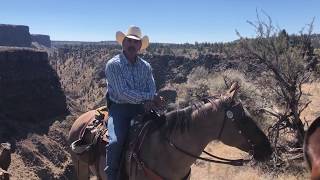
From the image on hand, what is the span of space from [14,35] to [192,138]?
106 metres

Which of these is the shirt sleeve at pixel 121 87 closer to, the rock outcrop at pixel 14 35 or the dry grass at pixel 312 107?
the dry grass at pixel 312 107

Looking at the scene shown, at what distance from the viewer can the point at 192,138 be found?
5.39 m

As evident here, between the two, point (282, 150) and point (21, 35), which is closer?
point (282, 150)

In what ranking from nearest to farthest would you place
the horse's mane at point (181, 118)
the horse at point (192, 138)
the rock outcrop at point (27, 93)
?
1. the horse at point (192, 138)
2. the horse's mane at point (181, 118)
3. the rock outcrop at point (27, 93)

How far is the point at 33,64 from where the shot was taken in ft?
141

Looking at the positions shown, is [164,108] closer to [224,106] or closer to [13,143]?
[224,106]

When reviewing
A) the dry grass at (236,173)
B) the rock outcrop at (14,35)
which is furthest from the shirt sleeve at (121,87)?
the rock outcrop at (14,35)

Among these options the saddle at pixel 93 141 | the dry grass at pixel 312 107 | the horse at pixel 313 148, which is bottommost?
the dry grass at pixel 312 107

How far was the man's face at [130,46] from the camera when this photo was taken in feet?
19.5

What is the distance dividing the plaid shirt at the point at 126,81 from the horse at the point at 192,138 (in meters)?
0.48

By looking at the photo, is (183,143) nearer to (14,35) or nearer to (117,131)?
(117,131)

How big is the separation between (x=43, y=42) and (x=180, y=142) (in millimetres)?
164376

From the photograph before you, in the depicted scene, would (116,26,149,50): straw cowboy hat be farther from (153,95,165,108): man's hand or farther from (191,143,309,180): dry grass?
(191,143,309,180): dry grass

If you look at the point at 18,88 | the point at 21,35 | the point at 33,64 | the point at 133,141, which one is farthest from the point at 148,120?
the point at 21,35
